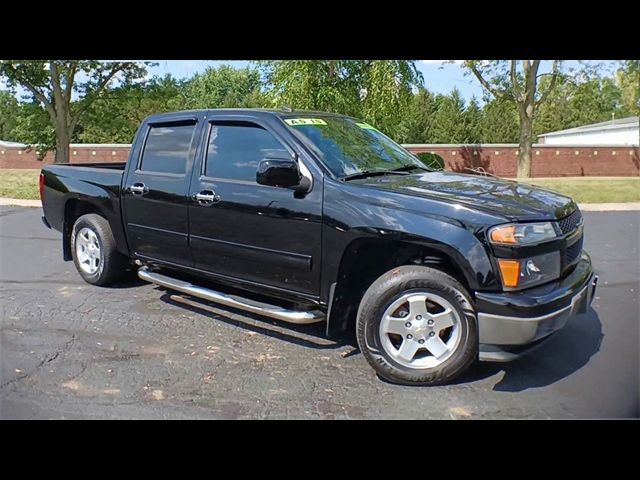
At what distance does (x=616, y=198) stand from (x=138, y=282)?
13939 millimetres

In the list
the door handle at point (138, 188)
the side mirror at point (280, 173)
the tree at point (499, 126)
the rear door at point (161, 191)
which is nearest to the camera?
the side mirror at point (280, 173)

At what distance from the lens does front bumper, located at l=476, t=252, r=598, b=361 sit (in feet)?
10.4

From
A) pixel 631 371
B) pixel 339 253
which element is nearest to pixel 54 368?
pixel 339 253

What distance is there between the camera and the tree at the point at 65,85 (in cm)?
1662

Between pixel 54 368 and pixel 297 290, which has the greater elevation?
pixel 297 290

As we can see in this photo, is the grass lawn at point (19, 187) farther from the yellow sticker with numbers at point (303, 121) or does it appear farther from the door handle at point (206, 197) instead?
the yellow sticker with numbers at point (303, 121)

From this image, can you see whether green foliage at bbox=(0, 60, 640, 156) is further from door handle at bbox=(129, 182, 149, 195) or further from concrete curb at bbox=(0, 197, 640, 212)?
door handle at bbox=(129, 182, 149, 195)

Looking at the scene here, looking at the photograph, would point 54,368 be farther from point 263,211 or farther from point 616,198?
point 616,198

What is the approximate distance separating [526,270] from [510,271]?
119mm

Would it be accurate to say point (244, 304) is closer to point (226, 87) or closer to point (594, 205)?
point (594, 205)

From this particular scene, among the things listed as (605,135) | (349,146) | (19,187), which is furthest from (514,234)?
(605,135)

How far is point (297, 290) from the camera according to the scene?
13.2 feet

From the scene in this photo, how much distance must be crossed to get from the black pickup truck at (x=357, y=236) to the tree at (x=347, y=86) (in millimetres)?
11403

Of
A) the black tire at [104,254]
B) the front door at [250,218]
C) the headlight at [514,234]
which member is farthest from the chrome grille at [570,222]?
the black tire at [104,254]
